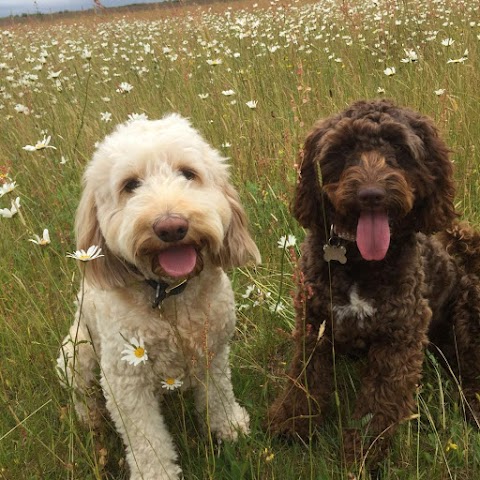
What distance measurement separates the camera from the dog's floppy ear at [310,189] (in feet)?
8.03

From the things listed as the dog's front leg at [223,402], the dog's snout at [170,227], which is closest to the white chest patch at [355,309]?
the dog's front leg at [223,402]

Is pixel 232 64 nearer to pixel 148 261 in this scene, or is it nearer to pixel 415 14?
pixel 415 14

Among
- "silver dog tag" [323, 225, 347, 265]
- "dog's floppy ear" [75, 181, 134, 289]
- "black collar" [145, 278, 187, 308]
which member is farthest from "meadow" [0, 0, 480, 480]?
"black collar" [145, 278, 187, 308]

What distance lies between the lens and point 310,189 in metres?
2.48

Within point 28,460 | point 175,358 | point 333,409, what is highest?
point 175,358

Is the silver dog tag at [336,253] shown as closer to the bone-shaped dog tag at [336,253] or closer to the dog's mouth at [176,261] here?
the bone-shaped dog tag at [336,253]

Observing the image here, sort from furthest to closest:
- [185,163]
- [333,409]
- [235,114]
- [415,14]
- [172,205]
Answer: [415,14], [235,114], [333,409], [185,163], [172,205]

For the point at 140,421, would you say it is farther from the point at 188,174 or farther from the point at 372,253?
the point at 372,253

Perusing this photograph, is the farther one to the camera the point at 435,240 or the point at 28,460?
the point at 435,240

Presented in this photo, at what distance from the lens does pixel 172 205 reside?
1.95m

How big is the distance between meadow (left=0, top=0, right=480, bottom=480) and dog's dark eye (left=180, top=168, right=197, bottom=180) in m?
0.54

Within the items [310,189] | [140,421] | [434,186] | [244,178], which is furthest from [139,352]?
[244,178]

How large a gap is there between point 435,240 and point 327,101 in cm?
224

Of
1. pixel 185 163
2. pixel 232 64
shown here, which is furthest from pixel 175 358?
pixel 232 64
